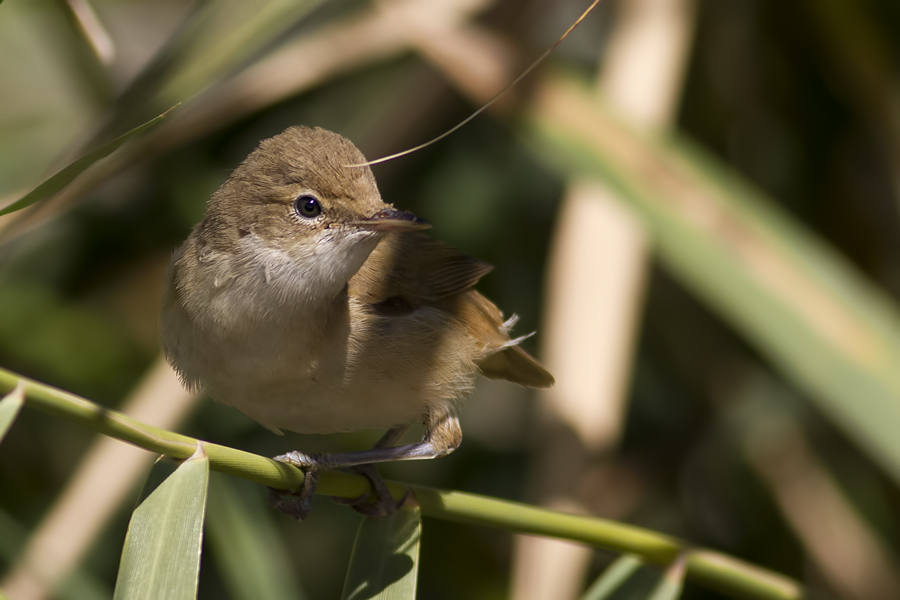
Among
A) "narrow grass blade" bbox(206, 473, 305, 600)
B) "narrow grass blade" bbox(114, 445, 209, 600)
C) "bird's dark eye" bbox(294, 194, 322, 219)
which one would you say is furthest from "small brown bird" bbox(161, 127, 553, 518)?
"narrow grass blade" bbox(206, 473, 305, 600)

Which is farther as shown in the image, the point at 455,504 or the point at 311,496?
the point at 311,496

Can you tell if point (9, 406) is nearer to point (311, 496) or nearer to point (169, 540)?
point (169, 540)

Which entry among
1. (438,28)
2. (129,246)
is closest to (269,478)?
(438,28)

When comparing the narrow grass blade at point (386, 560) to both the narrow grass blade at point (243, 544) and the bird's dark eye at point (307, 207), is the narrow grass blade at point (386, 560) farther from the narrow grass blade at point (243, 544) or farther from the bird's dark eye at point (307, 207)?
the narrow grass blade at point (243, 544)

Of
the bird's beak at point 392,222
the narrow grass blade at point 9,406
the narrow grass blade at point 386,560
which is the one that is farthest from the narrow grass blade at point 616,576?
the narrow grass blade at point 9,406

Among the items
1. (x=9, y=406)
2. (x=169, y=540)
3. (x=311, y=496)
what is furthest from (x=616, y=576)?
(x=9, y=406)

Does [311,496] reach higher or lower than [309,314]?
lower
